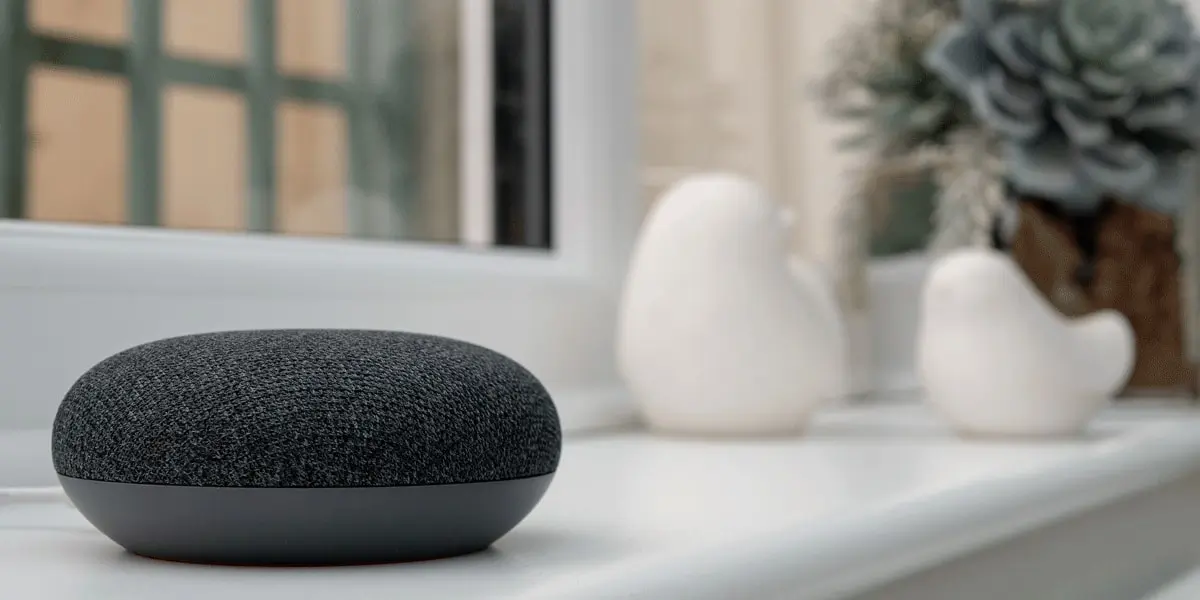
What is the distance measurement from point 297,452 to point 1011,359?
0.58 meters

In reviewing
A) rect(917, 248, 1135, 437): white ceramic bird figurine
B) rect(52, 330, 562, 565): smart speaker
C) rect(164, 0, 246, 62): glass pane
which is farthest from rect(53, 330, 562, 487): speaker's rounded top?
rect(917, 248, 1135, 437): white ceramic bird figurine

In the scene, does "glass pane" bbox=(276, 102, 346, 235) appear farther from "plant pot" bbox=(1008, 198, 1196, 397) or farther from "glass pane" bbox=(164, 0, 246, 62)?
"plant pot" bbox=(1008, 198, 1196, 397)

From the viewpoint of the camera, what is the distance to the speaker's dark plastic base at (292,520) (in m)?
0.32

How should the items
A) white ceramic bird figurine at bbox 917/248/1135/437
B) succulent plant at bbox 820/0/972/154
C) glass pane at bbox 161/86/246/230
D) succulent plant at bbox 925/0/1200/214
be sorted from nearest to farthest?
glass pane at bbox 161/86/246/230, white ceramic bird figurine at bbox 917/248/1135/437, succulent plant at bbox 925/0/1200/214, succulent plant at bbox 820/0/972/154

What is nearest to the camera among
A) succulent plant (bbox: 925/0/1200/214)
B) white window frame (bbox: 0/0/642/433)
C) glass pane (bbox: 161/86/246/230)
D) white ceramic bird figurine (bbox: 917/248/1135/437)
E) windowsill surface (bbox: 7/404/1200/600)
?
windowsill surface (bbox: 7/404/1200/600)

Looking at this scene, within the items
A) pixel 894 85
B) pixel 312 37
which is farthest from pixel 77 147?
pixel 894 85

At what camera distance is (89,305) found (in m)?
0.59

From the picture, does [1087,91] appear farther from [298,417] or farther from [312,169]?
[298,417]

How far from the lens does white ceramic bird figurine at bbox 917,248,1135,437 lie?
79 cm

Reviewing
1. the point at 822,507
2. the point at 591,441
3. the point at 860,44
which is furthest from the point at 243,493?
the point at 860,44

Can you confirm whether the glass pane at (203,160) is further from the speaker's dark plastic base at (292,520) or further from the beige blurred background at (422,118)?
the speaker's dark plastic base at (292,520)

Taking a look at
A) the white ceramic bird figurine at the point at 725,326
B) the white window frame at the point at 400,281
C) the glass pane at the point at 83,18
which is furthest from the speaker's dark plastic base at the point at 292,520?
the white ceramic bird figurine at the point at 725,326

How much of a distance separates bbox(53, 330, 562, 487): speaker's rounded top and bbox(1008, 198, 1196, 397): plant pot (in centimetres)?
87

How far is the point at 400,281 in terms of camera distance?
757 millimetres
